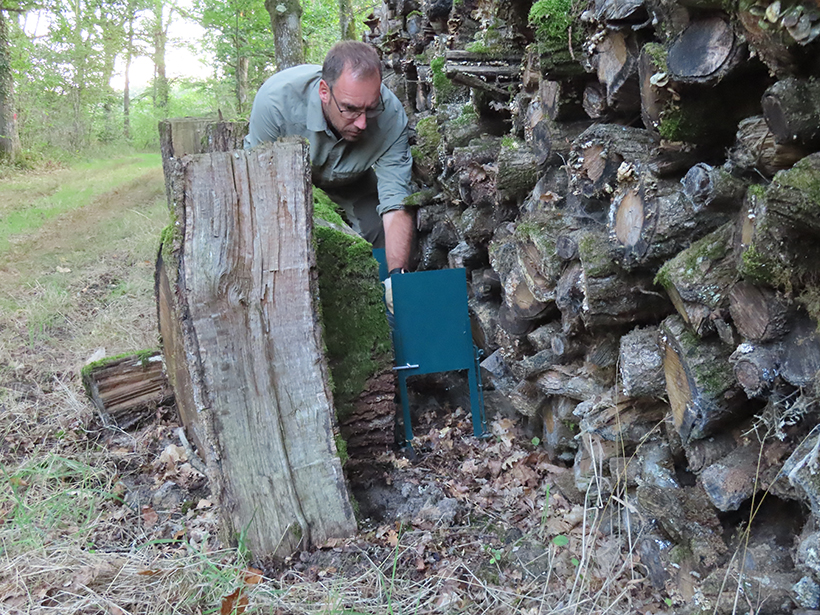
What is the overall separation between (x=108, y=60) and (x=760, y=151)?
20146 millimetres

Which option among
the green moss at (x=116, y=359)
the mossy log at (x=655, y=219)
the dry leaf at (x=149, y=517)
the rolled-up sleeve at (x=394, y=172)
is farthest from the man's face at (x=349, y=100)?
the dry leaf at (x=149, y=517)

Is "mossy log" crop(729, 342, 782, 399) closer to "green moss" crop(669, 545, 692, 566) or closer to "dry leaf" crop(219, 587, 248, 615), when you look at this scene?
"green moss" crop(669, 545, 692, 566)

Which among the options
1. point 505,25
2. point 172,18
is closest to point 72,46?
point 172,18

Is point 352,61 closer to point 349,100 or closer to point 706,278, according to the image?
point 349,100

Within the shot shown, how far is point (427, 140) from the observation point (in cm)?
430

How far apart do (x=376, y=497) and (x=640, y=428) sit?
121cm

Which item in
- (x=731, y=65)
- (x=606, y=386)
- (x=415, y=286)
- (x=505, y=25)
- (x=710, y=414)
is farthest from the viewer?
(x=505, y=25)

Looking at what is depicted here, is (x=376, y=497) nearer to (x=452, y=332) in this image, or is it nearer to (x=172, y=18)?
(x=452, y=332)

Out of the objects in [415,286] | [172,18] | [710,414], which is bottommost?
[710,414]

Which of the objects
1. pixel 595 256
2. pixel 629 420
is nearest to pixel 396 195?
pixel 595 256

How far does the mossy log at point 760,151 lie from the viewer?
147 centimetres

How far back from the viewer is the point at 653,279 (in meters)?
2.05

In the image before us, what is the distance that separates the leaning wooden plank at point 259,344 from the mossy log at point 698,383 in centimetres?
133

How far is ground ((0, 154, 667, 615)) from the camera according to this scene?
6.45 ft
